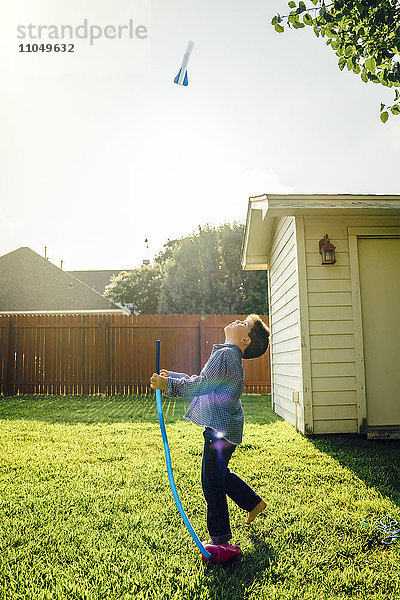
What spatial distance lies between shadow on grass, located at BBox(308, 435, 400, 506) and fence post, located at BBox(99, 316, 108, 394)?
6.12 m

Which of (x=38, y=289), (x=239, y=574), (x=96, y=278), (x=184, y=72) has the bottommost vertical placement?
(x=239, y=574)

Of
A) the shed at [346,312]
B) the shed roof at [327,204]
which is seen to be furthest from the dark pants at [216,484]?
the shed roof at [327,204]

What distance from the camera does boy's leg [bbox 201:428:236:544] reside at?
8.07 feet

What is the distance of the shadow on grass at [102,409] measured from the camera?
6.94 m

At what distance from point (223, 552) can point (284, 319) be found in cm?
466

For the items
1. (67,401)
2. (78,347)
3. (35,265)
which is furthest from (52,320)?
(35,265)

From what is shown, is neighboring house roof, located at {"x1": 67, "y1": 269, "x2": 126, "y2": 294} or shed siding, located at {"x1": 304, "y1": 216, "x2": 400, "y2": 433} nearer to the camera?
shed siding, located at {"x1": 304, "y1": 216, "x2": 400, "y2": 433}

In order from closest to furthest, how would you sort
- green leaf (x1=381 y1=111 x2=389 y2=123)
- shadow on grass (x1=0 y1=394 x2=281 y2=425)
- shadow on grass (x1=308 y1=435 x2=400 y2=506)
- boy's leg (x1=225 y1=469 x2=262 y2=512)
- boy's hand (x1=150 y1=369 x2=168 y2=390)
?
boy's hand (x1=150 y1=369 x2=168 y2=390) < boy's leg (x1=225 y1=469 x2=262 y2=512) < shadow on grass (x1=308 y1=435 x2=400 y2=506) < green leaf (x1=381 y1=111 x2=389 y2=123) < shadow on grass (x1=0 y1=394 x2=281 y2=425)

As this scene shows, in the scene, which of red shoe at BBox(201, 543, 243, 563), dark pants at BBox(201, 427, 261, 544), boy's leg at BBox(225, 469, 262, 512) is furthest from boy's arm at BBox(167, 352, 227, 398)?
red shoe at BBox(201, 543, 243, 563)

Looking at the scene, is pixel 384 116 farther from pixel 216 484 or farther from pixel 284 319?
pixel 216 484

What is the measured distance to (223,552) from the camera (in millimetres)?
2363

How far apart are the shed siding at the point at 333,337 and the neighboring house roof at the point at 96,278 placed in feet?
95.7

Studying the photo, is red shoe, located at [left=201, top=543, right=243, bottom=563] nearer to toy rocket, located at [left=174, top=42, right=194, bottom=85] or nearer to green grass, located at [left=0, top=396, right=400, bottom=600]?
green grass, located at [left=0, top=396, right=400, bottom=600]

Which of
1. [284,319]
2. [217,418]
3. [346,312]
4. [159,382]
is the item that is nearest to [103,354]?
[284,319]
